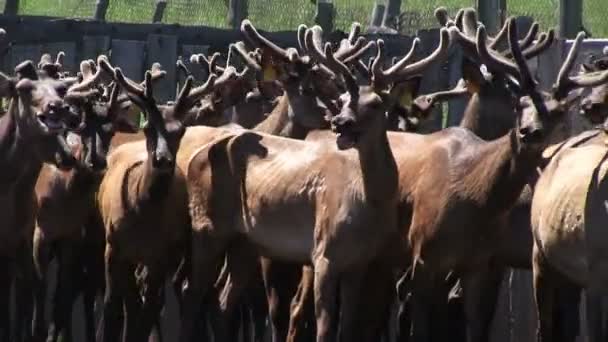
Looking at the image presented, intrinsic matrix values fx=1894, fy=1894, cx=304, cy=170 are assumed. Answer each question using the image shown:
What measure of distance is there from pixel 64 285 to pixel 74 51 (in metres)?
3.40

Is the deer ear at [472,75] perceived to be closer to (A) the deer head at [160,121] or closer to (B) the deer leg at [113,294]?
(A) the deer head at [160,121]

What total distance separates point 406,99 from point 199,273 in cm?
199

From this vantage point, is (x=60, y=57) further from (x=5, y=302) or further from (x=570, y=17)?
(x=570, y=17)

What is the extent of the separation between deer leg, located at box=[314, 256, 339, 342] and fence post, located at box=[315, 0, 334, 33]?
549 centimetres

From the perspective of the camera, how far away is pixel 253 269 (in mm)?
14352

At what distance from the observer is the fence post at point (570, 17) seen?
15039 mm

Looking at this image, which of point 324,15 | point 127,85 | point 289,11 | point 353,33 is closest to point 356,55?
point 353,33

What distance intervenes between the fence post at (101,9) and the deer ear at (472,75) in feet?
17.8

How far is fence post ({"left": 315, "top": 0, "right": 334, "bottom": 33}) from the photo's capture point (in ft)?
58.7

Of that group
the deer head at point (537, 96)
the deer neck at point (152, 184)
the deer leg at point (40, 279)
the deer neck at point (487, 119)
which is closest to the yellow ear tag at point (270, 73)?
the deer neck at point (152, 184)

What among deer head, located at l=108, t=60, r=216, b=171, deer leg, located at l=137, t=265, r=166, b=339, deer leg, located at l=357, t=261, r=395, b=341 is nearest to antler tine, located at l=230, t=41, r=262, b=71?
deer head, located at l=108, t=60, r=216, b=171

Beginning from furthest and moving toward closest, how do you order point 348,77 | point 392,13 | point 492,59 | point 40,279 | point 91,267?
point 392,13
point 91,267
point 40,279
point 492,59
point 348,77

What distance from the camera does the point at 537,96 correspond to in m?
12.2

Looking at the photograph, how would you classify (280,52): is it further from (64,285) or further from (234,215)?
(64,285)
